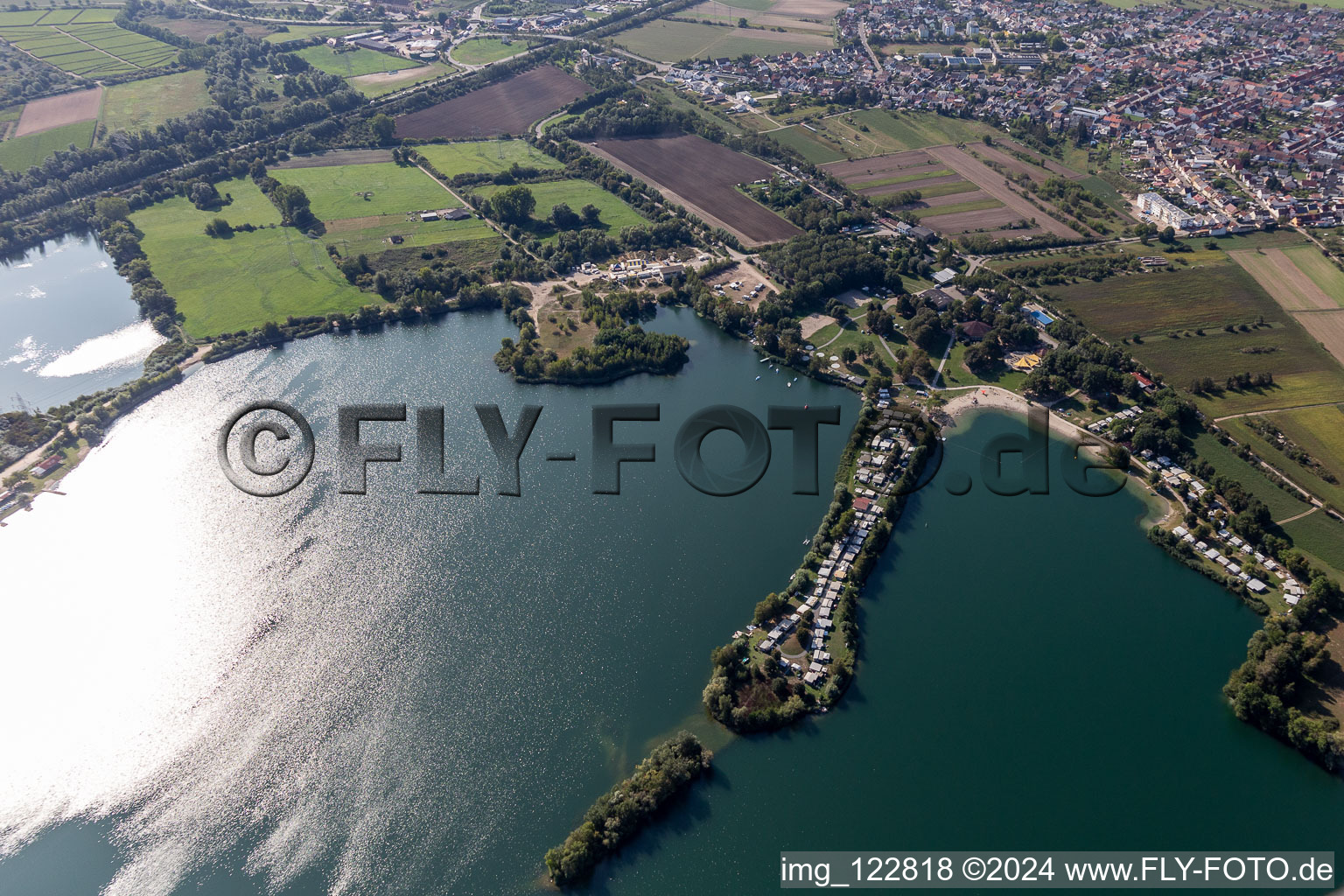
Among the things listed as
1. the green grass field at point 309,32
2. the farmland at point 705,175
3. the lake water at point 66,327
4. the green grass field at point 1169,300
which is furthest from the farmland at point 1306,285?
the green grass field at point 309,32

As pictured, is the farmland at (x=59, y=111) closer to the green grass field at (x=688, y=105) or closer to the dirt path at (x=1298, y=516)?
the green grass field at (x=688, y=105)

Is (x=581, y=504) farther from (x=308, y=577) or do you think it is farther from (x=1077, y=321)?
(x=1077, y=321)

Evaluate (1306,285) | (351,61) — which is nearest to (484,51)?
(351,61)

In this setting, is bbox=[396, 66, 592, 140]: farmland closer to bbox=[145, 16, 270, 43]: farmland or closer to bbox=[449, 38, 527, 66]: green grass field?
bbox=[449, 38, 527, 66]: green grass field

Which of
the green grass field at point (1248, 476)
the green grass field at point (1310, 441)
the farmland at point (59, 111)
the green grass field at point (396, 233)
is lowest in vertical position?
the green grass field at point (396, 233)

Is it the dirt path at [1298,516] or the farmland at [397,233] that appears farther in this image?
the farmland at [397,233]

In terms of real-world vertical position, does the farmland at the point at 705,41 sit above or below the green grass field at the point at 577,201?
above

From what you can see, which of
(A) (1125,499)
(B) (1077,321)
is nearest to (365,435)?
(A) (1125,499)
